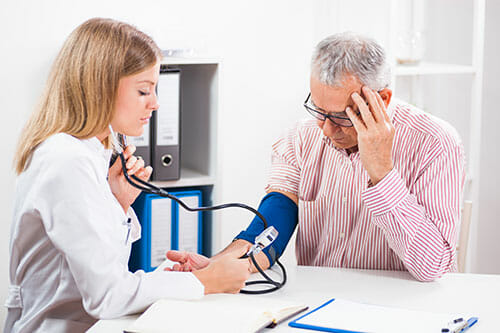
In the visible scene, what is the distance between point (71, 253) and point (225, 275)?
0.35 meters

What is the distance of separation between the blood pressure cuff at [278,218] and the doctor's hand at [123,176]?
306mm

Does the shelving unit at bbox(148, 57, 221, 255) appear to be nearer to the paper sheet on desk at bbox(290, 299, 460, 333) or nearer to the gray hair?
the gray hair

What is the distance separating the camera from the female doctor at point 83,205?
4.42ft

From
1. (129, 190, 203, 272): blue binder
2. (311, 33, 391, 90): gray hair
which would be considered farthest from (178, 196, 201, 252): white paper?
(311, 33, 391, 90): gray hair

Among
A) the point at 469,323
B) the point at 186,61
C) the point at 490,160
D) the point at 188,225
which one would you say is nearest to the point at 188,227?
the point at 188,225

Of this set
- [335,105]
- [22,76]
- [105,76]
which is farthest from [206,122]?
[105,76]

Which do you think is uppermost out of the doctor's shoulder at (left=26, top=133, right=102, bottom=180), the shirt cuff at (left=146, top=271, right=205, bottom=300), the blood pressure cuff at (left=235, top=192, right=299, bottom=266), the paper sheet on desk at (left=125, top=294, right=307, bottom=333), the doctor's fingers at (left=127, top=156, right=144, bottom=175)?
the doctor's shoulder at (left=26, top=133, right=102, bottom=180)

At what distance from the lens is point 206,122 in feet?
8.20

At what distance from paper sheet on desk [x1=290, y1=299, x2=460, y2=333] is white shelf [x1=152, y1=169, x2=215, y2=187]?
1.09 metres

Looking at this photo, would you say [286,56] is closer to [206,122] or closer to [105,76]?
[206,122]

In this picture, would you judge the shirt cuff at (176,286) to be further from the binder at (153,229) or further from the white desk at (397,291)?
the binder at (153,229)

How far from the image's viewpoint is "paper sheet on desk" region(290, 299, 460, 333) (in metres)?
1.29

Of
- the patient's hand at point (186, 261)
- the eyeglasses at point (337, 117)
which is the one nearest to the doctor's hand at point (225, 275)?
the patient's hand at point (186, 261)

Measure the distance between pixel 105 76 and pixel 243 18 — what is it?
4.27 feet
